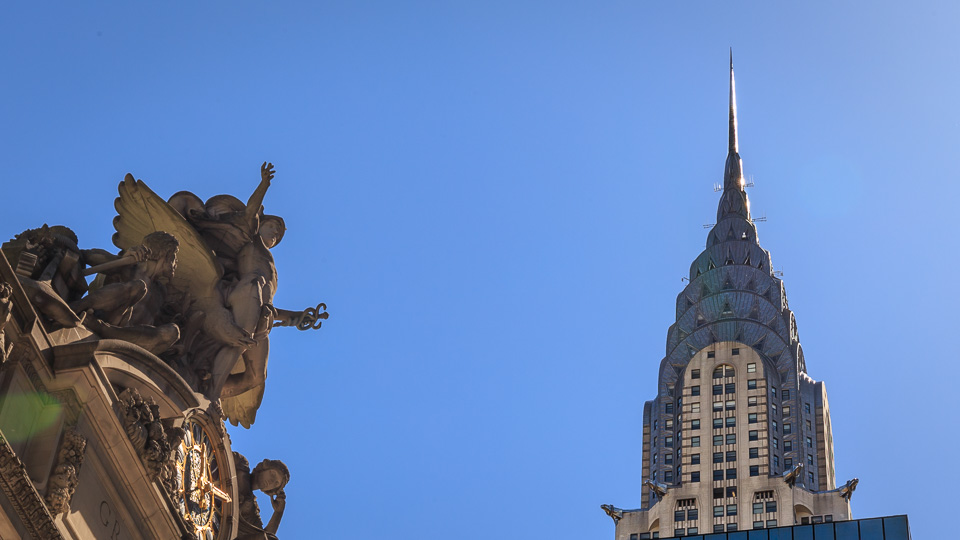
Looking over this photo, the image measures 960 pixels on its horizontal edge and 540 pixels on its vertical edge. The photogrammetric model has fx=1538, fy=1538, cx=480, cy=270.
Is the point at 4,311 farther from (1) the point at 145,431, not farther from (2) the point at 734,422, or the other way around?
(2) the point at 734,422

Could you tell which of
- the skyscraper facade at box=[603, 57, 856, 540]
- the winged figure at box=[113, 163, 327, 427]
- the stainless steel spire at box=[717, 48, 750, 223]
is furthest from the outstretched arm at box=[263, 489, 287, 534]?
the stainless steel spire at box=[717, 48, 750, 223]

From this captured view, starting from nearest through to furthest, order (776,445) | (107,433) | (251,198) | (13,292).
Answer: (13,292) < (107,433) < (251,198) < (776,445)

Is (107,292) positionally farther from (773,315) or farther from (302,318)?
(773,315)

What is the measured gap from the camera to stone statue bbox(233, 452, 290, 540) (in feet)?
111

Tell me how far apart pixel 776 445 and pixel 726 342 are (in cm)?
1162

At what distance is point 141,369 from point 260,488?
522 centimetres

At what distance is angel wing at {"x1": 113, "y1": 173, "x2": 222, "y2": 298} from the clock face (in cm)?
346

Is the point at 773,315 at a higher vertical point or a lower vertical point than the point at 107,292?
higher

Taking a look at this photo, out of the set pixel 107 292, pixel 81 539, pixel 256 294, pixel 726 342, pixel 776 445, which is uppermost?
pixel 726 342

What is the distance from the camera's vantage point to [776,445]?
144m

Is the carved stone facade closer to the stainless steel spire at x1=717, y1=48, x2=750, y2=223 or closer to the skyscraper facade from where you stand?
the skyscraper facade

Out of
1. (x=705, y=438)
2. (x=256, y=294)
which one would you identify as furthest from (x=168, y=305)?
(x=705, y=438)

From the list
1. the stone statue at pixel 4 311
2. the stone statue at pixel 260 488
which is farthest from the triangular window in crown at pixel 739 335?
the stone statue at pixel 4 311

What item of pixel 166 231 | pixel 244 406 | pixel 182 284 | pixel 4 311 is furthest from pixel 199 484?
pixel 4 311
